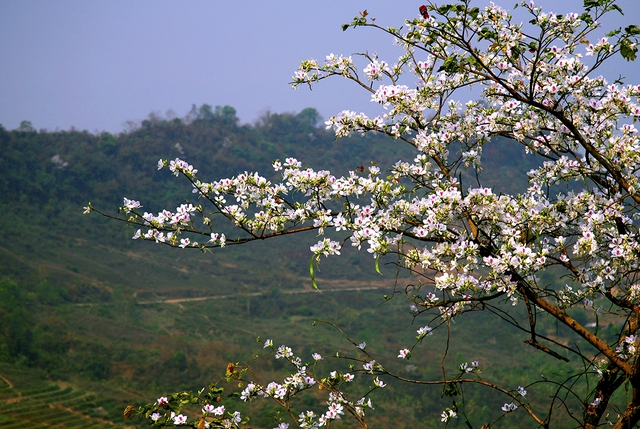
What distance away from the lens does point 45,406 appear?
37.3 feet

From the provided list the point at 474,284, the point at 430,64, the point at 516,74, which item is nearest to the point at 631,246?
the point at 474,284

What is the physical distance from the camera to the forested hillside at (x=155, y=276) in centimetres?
1491

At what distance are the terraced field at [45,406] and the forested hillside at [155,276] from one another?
0.43 feet

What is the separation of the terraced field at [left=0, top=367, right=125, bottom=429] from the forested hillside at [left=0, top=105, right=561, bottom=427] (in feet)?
0.43

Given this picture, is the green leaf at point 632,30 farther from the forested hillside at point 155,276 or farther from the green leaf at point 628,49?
the forested hillside at point 155,276

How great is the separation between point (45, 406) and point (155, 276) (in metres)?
12.5

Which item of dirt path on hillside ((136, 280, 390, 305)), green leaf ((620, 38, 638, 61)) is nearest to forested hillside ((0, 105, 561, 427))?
dirt path on hillside ((136, 280, 390, 305))

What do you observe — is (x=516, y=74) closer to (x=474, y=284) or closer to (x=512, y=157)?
(x=474, y=284)

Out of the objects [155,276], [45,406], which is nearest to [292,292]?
[155,276]

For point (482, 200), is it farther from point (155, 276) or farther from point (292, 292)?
point (155, 276)

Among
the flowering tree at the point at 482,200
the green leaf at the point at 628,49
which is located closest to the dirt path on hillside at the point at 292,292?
the flowering tree at the point at 482,200

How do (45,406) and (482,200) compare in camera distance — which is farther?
(45,406)

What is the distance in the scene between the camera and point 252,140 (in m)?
38.0

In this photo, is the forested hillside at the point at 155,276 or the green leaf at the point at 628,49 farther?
the forested hillside at the point at 155,276
